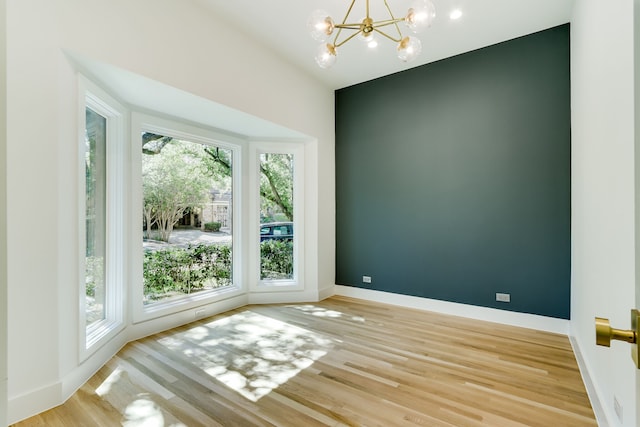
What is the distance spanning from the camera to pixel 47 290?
79.3 inches

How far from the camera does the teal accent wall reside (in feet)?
11.0

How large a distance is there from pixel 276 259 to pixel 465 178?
285 centimetres

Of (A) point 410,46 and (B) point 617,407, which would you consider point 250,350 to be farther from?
(A) point 410,46

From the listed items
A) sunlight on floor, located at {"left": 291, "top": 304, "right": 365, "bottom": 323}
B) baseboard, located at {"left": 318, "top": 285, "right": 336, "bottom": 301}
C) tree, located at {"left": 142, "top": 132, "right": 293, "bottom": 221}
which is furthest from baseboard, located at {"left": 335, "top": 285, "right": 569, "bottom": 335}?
tree, located at {"left": 142, "top": 132, "right": 293, "bottom": 221}

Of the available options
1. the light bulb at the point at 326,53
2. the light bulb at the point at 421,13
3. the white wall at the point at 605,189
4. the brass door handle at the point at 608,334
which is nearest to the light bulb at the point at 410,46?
the light bulb at the point at 421,13

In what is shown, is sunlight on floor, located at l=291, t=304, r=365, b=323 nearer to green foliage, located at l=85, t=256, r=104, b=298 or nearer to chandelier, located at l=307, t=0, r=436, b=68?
green foliage, located at l=85, t=256, r=104, b=298

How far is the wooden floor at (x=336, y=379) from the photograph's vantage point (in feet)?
6.46

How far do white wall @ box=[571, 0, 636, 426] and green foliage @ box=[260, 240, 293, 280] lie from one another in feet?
11.2

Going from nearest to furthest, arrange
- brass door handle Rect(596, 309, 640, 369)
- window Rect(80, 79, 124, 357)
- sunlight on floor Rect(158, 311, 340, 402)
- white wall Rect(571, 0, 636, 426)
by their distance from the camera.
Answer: brass door handle Rect(596, 309, 640, 369) < white wall Rect(571, 0, 636, 426) < sunlight on floor Rect(158, 311, 340, 402) < window Rect(80, 79, 124, 357)

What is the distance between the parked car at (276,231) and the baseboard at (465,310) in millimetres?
A: 1198

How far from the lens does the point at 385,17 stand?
313cm

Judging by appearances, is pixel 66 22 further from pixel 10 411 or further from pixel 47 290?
pixel 10 411

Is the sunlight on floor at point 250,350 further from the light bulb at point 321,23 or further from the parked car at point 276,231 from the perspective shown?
the light bulb at point 321,23

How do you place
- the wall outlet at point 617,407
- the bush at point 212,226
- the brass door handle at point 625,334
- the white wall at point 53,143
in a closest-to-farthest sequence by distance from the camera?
the brass door handle at point 625,334 → the wall outlet at point 617,407 → the white wall at point 53,143 → the bush at point 212,226
